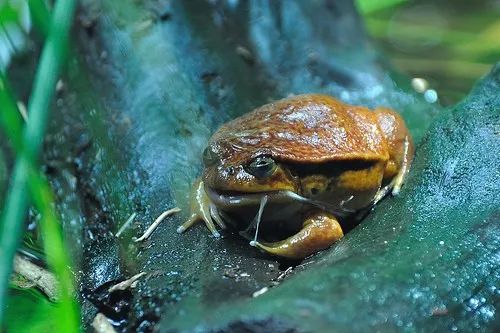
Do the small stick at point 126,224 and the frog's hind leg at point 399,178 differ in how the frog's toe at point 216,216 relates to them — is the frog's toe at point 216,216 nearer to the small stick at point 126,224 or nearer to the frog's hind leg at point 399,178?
the small stick at point 126,224

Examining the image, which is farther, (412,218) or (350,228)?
→ (350,228)

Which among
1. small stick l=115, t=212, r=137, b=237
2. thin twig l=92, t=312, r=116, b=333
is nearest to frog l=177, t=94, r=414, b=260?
small stick l=115, t=212, r=137, b=237

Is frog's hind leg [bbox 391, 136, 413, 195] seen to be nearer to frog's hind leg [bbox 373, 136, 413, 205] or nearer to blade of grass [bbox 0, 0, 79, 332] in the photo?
frog's hind leg [bbox 373, 136, 413, 205]

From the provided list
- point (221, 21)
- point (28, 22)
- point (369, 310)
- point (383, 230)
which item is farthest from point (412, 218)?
point (28, 22)

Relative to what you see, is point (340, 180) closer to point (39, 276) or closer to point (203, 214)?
point (203, 214)

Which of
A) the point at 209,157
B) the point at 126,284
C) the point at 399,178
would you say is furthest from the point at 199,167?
the point at 399,178

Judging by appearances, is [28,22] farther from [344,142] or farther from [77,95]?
[344,142]

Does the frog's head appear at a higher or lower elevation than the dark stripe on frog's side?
higher
